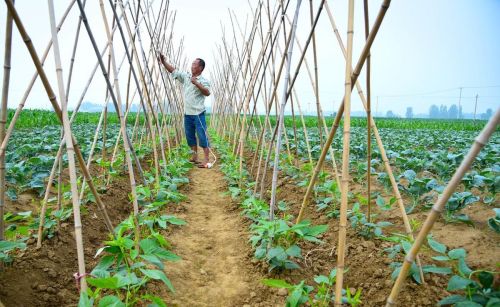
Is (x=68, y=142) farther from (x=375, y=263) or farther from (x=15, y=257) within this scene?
(x=375, y=263)

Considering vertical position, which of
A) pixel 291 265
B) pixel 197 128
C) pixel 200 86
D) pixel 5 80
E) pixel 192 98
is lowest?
pixel 291 265

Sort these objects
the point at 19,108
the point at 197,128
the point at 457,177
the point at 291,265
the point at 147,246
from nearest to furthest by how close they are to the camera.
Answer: the point at 457,177
the point at 147,246
the point at 19,108
the point at 291,265
the point at 197,128

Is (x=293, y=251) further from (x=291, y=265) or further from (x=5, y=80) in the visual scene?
(x=5, y=80)

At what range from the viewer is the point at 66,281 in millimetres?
1883

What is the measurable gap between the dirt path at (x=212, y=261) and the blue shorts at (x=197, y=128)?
199 centimetres

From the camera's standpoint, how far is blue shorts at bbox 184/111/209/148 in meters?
5.65

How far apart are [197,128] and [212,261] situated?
358 centimetres

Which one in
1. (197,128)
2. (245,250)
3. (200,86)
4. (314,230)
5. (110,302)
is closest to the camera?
(110,302)

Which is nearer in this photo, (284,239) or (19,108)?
(19,108)

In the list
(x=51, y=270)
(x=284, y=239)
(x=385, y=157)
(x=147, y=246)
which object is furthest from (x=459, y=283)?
(x=51, y=270)

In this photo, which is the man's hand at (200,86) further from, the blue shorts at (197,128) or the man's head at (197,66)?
the blue shorts at (197,128)

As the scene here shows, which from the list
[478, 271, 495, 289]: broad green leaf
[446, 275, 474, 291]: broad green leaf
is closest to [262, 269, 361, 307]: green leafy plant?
[446, 275, 474, 291]: broad green leaf

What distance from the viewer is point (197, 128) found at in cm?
568

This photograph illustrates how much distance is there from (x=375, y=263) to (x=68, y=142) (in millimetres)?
1811
